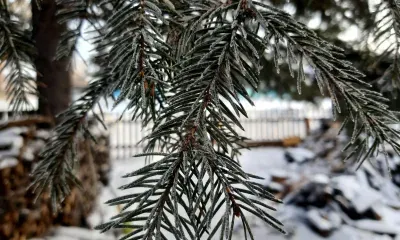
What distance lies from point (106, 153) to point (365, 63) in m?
2.65

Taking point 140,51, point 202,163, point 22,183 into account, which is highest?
point 140,51

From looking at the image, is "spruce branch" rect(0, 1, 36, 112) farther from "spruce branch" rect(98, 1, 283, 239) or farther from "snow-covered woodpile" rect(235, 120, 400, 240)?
"snow-covered woodpile" rect(235, 120, 400, 240)

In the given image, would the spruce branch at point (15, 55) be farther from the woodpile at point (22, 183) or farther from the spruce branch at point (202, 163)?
the woodpile at point (22, 183)

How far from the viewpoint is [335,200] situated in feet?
7.14

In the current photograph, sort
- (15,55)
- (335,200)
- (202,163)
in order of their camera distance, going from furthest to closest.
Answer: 1. (335,200)
2. (15,55)
3. (202,163)

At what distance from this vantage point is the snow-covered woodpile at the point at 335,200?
192 cm

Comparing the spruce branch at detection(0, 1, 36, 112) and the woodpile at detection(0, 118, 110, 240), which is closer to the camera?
the spruce branch at detection(0, 1, 36, 112)

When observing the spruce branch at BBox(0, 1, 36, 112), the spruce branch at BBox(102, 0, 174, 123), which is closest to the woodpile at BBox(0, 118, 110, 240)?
the spruce branch at BBox(0, 1, 36, 112)

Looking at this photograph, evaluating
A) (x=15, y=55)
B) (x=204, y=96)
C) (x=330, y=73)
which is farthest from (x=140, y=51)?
(x=15, y=55)

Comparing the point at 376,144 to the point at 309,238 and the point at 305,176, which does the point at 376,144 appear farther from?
the point at 305,176

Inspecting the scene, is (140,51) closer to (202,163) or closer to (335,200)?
(202,163)

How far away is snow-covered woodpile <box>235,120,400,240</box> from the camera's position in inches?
75.8

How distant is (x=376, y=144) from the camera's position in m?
0.37

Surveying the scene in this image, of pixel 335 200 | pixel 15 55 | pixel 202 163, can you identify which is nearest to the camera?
pixel 202 163
